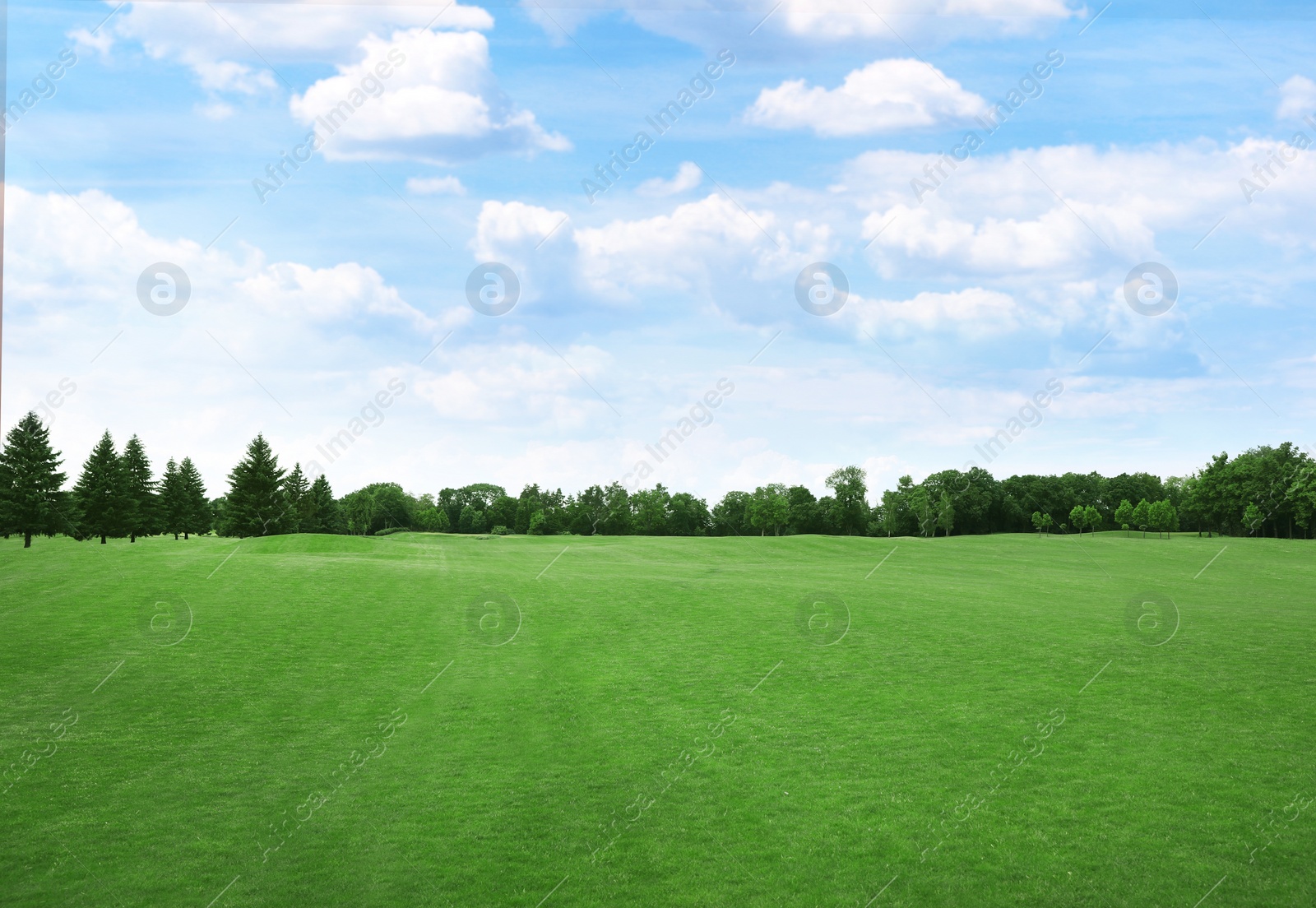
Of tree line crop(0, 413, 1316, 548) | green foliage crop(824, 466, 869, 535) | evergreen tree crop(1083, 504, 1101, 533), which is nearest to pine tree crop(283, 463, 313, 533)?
tree line crop(0, 413, 1316, 548)

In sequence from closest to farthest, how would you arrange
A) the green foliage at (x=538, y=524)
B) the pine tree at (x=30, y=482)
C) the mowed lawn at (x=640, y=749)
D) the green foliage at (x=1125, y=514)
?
the mowed lawn at (x=640, y=749) → the pine tree at (x=30, y=482) → the green foliage at (x=1125, y=514) → the green foliage at (x=538, y=524)

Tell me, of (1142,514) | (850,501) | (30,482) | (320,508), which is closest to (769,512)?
(850,501)

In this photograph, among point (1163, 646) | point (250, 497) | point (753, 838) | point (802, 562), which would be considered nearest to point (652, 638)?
point (753, 838)

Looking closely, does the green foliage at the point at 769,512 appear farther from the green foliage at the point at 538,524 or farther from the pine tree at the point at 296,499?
the pine tree at the point at 296,499

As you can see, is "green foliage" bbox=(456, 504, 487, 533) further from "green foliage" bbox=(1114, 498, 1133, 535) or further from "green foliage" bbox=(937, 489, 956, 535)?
"green foliage" bbox=(1114, 498, 1133, 535)

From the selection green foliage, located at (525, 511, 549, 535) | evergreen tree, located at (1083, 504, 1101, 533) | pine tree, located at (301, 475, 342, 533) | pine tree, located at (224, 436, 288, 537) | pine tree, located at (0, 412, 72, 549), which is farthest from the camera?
green foliage, located at (525, 511, 549, 535)

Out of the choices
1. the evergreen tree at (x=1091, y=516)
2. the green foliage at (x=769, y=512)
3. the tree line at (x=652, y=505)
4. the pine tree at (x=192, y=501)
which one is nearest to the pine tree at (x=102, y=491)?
the tree line at (x=652, y=505)

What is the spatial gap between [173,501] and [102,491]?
1462cm

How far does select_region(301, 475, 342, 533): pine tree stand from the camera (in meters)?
102

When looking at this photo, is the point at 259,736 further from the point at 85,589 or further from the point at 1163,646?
the point at 1163,646

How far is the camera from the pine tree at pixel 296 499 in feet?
297

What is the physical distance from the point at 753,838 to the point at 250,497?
86.5m

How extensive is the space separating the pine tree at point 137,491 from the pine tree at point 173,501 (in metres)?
2.72

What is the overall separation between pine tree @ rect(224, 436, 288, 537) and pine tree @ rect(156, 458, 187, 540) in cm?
744
